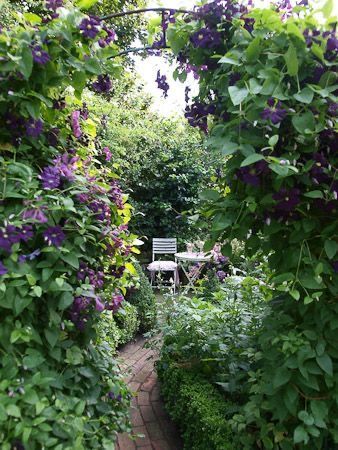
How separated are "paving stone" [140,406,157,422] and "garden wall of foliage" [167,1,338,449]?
4.03 feet

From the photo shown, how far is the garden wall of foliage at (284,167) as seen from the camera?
1.15 metres

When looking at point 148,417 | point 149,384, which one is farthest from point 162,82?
point 149,384

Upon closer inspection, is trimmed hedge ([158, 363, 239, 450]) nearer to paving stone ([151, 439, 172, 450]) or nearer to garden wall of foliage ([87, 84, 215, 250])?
paving stone ([151, 439, 172, 450])

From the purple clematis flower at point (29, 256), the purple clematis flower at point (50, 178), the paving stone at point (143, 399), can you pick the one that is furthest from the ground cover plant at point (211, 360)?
the purple clematis flower at point (50, 178)

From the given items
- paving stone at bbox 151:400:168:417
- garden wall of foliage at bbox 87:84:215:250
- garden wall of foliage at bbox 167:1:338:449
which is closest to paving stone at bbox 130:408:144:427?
paving stone at bbox 151:400:168:417

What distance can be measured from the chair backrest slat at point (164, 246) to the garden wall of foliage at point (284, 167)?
212 inches

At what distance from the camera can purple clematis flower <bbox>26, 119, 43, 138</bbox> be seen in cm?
130

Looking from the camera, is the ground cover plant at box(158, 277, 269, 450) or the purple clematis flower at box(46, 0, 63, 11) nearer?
the purple clematis flower at box(46, 0, 63, 11)

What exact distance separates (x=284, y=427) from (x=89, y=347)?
0.77 metres

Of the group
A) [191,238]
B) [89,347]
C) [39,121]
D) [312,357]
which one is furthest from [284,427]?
[191,238]

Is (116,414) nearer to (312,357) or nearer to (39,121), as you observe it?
(312,357)

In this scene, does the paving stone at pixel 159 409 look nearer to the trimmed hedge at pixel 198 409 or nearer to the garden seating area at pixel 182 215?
the trimmed hedge at pixel 198 409

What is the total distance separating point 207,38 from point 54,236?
81 cm

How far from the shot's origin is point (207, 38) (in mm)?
1341
